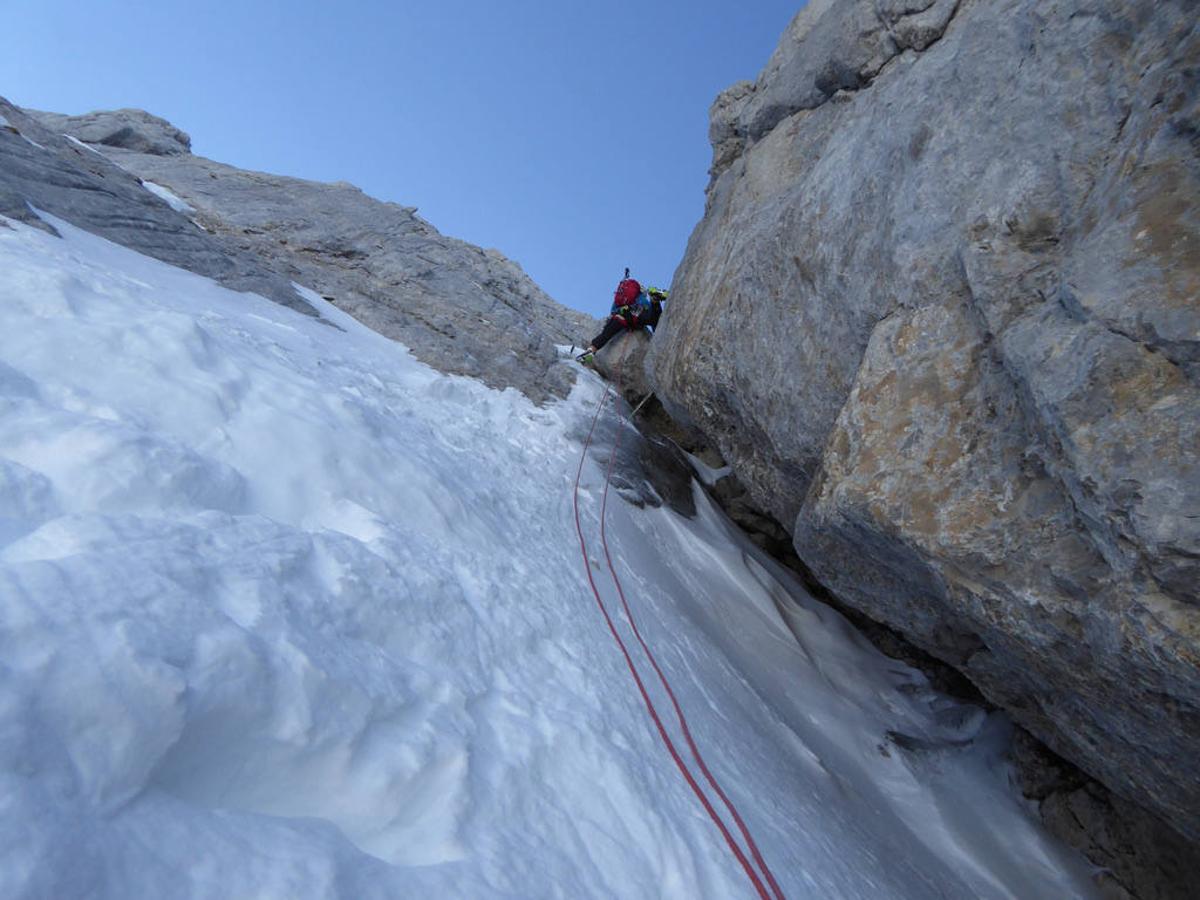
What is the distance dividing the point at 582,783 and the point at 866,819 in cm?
369

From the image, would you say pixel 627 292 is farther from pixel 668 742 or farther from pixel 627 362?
pixel 668 742

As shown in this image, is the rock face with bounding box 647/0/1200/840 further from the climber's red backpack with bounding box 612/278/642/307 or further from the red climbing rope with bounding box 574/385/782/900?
the climber's red backpack with bounding box 612/278/642/307

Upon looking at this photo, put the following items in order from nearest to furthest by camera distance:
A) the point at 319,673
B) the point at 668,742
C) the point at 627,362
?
the point at 319,673 → the point at 668,742 → the point at 627,362

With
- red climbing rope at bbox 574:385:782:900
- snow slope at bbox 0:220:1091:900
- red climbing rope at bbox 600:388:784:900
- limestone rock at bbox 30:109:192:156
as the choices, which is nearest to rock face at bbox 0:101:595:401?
limestone rock at bbox 30:109:192:156

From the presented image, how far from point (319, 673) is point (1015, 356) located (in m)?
3.90

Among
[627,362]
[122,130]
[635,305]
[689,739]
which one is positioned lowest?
[689,739]

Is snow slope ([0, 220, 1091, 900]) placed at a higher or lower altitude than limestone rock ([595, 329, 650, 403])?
lower

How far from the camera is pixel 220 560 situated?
8.12 feet

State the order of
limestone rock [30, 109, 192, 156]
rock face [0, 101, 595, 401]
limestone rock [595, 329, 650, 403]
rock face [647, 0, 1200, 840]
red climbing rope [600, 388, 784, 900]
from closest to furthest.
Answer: red climbing rope [600, 388, 784, 900]
rock face [647, 0, 1200, 840]
rock face [0, 101, 595, 401]
limestone rock [595, 329, 650, 403]
limestone rock [30, 109, 192, 156]

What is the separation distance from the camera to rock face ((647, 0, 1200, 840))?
10.2ft

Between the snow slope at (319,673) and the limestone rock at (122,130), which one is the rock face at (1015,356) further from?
the limestone rock at (122,130)

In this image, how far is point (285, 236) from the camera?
12227 millimetres

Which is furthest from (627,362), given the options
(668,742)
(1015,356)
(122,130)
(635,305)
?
(122,130)

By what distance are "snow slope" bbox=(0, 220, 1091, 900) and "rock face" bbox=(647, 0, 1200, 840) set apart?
5.77 feet
